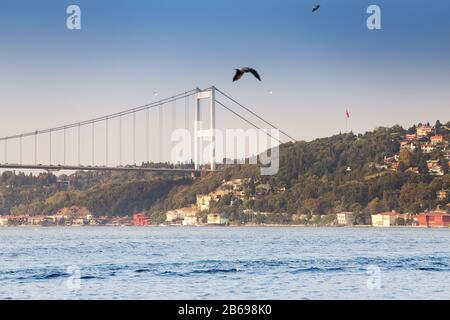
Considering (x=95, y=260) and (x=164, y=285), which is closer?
(x=164, y=285)

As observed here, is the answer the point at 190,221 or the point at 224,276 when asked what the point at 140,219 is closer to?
the point at 190,221

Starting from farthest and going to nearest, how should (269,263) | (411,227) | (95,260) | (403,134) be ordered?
(403,134) → (411,227) → (95,260) → (269,263)

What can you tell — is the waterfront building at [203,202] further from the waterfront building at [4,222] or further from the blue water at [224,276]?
the blue water at [224,276]

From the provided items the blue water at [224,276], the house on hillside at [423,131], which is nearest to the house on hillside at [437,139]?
the house on hillside at [423,131]

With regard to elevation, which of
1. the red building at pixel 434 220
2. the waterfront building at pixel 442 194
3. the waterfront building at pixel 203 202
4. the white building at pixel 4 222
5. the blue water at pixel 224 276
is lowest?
the blue water at pixel 224 276

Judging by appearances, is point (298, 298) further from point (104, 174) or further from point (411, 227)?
point (104, 174)

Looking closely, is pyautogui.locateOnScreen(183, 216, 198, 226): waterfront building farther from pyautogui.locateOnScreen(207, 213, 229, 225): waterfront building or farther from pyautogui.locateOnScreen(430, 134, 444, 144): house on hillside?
pyautogui.locateOnScreen(430, 134, 444, 144): house on hillside
